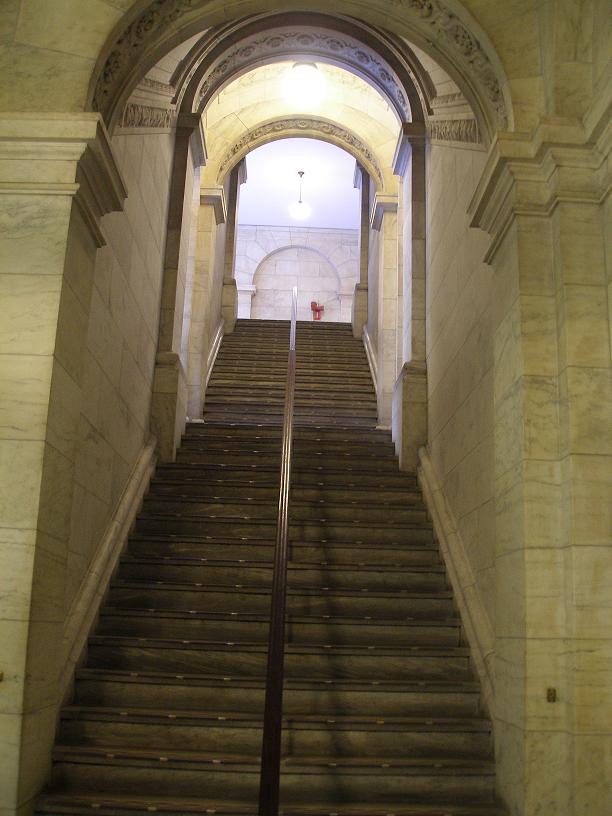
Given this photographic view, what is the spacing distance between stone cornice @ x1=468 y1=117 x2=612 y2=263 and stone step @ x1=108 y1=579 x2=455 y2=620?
94.6 inches

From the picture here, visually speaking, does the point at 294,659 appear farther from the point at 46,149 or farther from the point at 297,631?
the point at 46,149

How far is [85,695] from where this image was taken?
4.45 meters

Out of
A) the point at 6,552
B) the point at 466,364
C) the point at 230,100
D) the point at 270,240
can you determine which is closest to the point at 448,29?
the point at 466,364

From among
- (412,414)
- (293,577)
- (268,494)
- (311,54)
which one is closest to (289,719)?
(293,577)

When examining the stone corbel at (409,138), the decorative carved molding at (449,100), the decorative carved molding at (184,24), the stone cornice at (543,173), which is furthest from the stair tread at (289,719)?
the stone corbel at (409,138)

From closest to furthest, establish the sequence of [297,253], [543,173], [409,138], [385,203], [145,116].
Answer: [543,173], [145,116], [409,138], [385,203], [297,253]

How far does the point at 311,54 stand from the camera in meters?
8.66

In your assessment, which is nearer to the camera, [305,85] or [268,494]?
[268,494]

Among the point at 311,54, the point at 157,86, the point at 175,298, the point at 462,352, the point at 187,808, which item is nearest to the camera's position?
the point at 187,808

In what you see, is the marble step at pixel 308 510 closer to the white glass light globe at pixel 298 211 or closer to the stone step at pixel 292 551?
the stone step at pixel 292 551

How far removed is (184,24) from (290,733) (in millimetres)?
3983

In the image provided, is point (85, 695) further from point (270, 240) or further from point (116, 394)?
point (270, 240)

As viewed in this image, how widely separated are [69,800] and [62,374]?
193 cm

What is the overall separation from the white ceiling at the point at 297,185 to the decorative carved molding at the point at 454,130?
883cm
